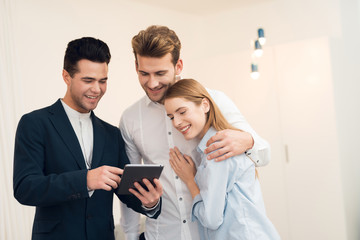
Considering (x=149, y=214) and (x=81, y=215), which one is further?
(x=149, y=214)

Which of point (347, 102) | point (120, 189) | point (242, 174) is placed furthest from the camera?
point (347, 102)

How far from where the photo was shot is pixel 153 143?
1.87 metres

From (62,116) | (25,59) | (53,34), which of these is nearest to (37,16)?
(53,34)

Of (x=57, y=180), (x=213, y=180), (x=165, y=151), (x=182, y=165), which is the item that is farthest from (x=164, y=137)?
(x=57, y=180)

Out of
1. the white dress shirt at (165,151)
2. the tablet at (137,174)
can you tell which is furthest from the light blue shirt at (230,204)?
the tablet at (137,174)

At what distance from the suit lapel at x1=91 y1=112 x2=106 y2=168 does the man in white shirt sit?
0.24 meters

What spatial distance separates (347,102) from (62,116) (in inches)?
133

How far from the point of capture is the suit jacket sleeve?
1.38m

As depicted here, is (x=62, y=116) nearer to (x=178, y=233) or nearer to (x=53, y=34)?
(x=178, y=233)

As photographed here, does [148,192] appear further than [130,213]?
No

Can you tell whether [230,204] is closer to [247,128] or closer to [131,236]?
[247,128]

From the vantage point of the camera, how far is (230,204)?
62.3 inches

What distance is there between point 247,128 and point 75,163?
2.80 feet

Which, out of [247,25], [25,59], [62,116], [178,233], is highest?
[247,25]
